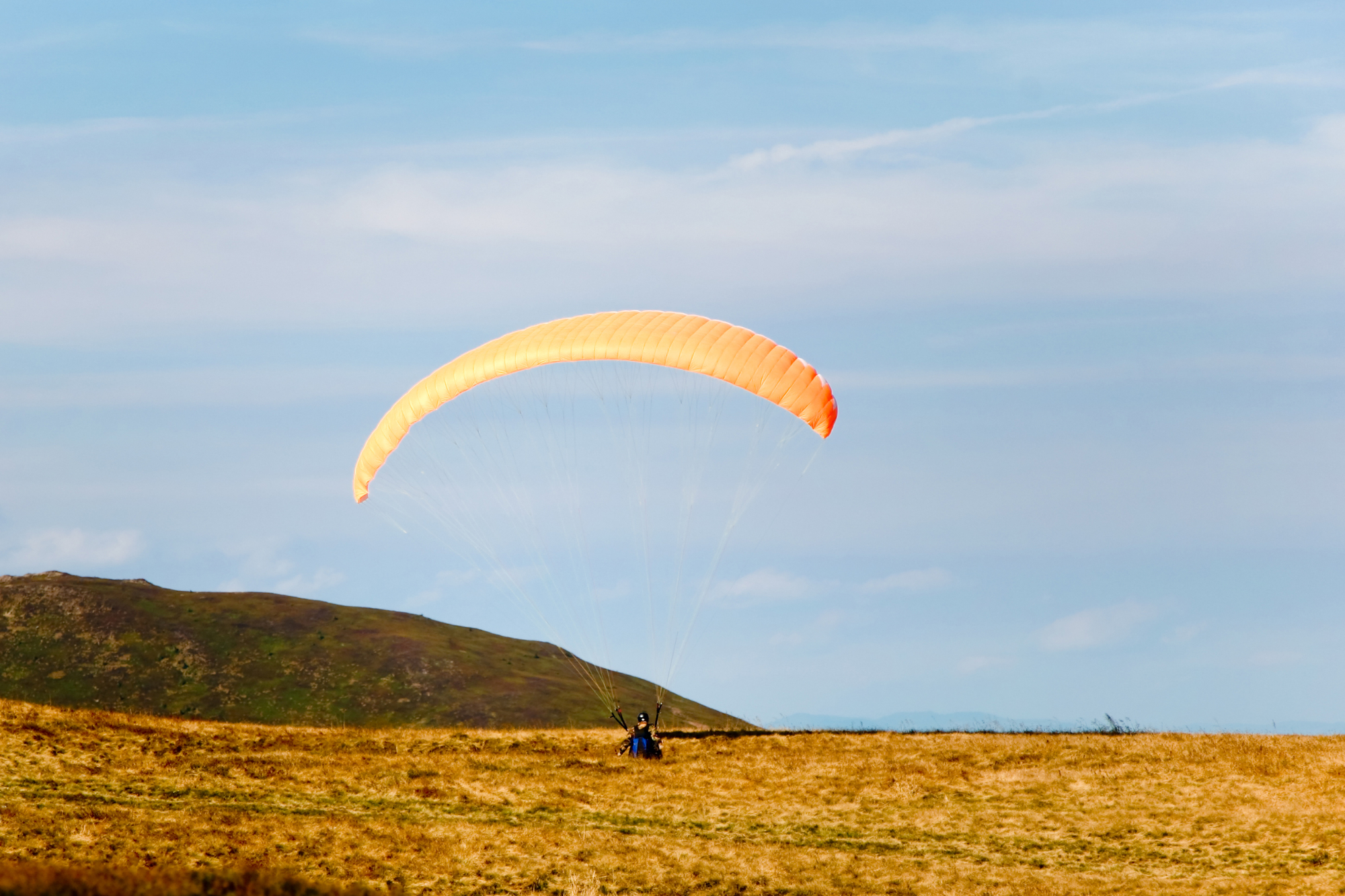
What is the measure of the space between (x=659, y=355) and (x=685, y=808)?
36.7 feet

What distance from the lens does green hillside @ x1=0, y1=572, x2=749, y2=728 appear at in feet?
269

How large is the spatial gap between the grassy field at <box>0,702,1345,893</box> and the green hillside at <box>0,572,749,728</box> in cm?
4741

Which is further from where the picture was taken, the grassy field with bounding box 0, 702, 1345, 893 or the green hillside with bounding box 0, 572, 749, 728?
the green hillside with bounding box 0, 572, 749, 728

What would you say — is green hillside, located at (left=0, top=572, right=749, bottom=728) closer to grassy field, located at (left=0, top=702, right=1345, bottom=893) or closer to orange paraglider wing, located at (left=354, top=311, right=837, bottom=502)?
grassy field, located at (left=0, top=702, right=1345, bottom=893)

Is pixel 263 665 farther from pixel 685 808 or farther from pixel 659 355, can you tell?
pixel 659 355

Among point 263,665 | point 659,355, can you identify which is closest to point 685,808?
point 659,355

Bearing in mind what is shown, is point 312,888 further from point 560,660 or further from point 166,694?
point 560,660

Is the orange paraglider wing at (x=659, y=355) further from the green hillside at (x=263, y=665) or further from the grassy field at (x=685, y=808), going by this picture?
the green hillside at (x=263, y=665)

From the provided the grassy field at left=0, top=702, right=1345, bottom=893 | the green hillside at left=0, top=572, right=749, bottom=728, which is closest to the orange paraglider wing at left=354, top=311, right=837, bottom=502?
the grassy field at left=0, top=702, right=1345, bottom=893

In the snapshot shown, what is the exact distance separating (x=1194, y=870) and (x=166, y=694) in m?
72.4

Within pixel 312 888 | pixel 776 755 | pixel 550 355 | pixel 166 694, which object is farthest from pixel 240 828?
pixel 166 694

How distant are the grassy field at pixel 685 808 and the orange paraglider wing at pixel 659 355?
32.0 ft

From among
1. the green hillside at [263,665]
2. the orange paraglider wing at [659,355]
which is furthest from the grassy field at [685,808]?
the green hillside at [263,665]

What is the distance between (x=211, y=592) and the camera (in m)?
103
